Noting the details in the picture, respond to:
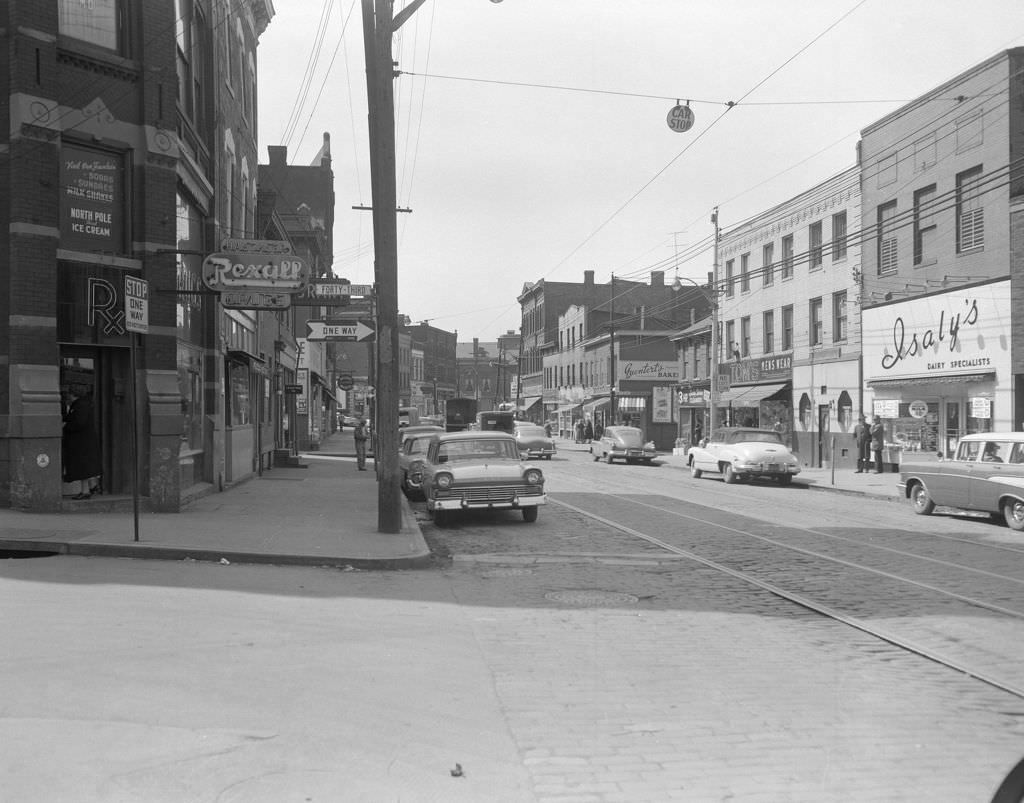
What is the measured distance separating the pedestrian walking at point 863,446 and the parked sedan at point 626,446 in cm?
1014

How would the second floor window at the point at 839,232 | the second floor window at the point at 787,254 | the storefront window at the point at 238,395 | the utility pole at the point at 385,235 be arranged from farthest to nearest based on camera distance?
the second floor window at the point at 787,254 < the second floor window at the point at 839,232 < the storefront window at the point at 238,395 < the utility pole at the point at 385,235

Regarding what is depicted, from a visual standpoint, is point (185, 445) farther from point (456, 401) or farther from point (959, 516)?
point (456, 401)

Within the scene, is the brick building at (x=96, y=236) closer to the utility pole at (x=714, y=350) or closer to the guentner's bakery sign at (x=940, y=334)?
the guentner's bakery sign at (x=940, y=334)

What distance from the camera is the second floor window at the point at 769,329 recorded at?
37.5 metres

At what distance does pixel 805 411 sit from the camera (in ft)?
114

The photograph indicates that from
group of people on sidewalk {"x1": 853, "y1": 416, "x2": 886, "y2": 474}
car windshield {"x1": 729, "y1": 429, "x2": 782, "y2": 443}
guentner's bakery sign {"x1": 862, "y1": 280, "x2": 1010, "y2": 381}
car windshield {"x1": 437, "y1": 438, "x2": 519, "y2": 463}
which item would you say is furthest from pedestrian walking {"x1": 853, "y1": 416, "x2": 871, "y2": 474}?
car windshield {"x1": 437, "y1": 438, "x2": 519, "y2": 463}

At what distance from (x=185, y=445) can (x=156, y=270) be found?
3.80m

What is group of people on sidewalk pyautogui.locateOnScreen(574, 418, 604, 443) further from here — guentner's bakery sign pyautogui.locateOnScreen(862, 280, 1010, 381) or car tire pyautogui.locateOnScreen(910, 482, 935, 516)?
car tire pyautogui.locateOnScreen(910, 482, 935, 516)

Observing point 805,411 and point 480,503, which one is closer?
point 480,503

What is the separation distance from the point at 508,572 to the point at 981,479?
9497 mm

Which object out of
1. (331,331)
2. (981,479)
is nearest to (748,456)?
(981,479)

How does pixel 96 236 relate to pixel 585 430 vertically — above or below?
above

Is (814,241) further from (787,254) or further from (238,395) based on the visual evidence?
(238,395)

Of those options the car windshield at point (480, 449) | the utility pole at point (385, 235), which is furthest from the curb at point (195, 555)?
the car windshield at point (480, 449)
